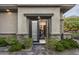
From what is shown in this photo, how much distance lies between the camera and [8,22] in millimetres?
12242

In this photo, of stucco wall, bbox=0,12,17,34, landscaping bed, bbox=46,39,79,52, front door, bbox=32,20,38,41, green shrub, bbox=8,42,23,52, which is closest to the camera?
green shrub, bbox=8,42,23,52

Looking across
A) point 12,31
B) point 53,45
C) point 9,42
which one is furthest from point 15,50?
point 12,31

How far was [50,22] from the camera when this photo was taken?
36.9ft

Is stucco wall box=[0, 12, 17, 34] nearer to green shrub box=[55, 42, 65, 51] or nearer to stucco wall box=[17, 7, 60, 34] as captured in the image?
Answer: stucco wall box=[17, 7, 60, 34]

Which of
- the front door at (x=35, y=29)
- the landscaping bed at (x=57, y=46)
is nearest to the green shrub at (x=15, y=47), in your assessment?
the landscaping bed at (x=57, y=46)

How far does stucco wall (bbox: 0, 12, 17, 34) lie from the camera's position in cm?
1221

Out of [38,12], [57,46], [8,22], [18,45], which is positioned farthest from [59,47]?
[8,22]

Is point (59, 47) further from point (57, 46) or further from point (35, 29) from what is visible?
point (35, 29)

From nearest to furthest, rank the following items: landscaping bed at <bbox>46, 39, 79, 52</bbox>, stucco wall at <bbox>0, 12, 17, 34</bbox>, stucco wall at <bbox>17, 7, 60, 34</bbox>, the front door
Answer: landscaping bed at <bbox>46, 39, 79, 52</bbox>
stucco wall at <bbox>17, 7, 60, 34</bbox>
the front door
stucco wall at <bbox>0, 12, 17, 34</bbox>

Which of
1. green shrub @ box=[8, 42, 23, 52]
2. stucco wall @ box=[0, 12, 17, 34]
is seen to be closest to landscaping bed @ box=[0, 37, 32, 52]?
green shrub @ box=[8, 42, 23, 52]

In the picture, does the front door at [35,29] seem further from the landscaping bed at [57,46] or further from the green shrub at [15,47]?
the landscaping bed at [57,46]

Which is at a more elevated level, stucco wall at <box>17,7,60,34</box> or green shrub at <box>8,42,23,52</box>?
stucco wall at <box>17,7,60,34</box>

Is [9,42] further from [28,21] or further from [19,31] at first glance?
[28,21]
